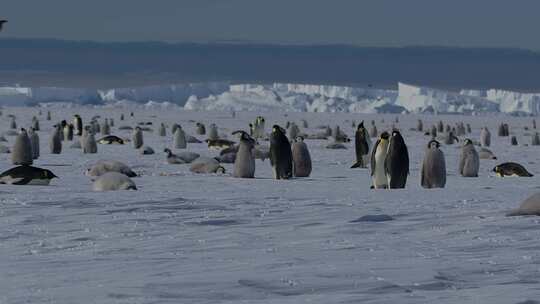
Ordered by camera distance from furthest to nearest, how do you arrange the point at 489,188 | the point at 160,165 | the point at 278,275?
the point at 160,165
the point at 489,188
the point at 278,275

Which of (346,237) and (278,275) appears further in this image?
(346,237)

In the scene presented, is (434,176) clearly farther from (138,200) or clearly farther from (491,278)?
(491,278)

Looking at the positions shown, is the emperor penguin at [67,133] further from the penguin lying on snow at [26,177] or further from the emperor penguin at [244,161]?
the penguin lying on snow at [26,177]

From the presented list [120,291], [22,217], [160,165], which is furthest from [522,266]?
[160,165]

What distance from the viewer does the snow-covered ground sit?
230 inches

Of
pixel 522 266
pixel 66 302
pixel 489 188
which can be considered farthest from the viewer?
pixel 489 188

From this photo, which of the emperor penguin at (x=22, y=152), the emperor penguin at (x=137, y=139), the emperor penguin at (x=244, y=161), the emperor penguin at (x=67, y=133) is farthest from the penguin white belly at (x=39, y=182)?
the emperor penguin at (x=67, y=133)

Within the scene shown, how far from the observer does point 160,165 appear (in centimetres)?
1955

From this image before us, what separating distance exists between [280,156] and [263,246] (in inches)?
329

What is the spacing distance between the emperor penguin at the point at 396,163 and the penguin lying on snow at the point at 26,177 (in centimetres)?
456

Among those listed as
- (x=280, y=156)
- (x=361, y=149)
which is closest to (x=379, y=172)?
(x=280, y=156)

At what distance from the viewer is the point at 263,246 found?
7703mm

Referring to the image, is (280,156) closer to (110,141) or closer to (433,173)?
(433,173)

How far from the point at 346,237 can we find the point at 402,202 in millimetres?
3051
